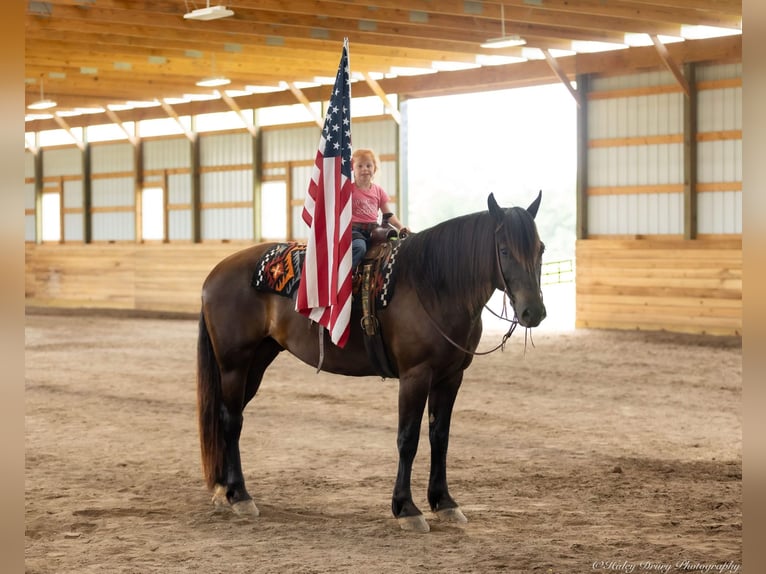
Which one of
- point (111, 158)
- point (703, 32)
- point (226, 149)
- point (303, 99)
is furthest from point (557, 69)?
point (111, 158)

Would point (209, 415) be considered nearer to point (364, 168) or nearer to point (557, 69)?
point (364, 168)

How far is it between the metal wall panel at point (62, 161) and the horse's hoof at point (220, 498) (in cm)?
2009

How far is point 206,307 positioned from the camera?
510 cm

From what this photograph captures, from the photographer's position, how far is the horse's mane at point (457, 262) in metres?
4.34

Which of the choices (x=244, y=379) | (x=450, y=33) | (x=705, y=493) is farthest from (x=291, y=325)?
(x=450, y=33)

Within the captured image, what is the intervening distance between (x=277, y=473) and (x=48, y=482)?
128 cm

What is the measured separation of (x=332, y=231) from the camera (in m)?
4.54

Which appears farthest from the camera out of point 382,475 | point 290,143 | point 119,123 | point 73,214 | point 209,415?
point 73,214

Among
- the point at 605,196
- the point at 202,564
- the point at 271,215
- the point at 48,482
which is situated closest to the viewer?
the point at 202,564

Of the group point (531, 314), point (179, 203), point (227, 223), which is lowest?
point (531, 314)

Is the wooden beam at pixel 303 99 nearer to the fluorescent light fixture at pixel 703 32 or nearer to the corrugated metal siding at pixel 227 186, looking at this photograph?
the corrugated metal siding at pixel 227 186

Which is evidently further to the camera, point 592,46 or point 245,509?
point 592,46

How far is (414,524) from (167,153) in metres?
18.4

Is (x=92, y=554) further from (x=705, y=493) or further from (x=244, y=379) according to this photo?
(x=705, y=493)
